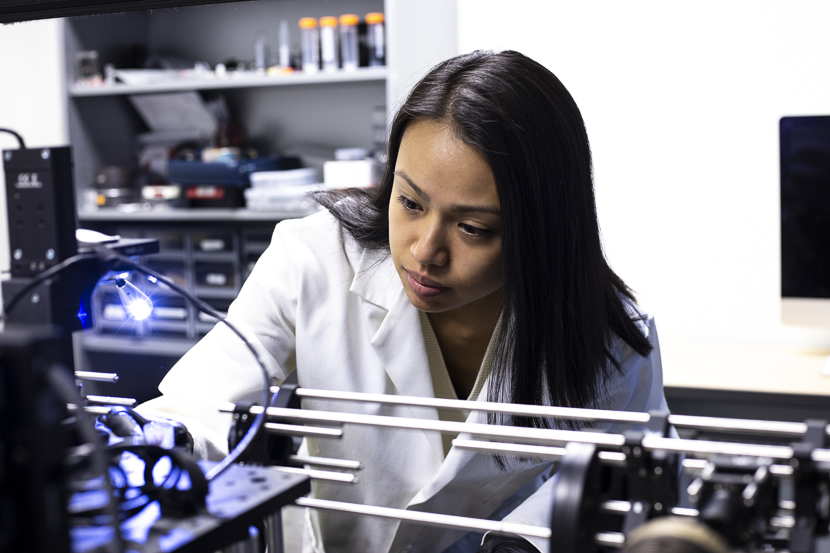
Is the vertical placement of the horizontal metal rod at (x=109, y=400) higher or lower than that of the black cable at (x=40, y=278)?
lower

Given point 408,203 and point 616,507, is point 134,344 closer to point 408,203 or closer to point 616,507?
point 408,203

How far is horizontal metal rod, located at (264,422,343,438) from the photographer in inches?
27.2

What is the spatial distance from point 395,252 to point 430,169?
140mm

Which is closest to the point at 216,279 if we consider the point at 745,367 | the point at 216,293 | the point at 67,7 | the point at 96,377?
the point at 216,293

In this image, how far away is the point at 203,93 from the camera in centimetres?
312

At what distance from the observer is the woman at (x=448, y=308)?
3.26 ft

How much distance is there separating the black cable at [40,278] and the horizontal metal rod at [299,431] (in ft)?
0.73

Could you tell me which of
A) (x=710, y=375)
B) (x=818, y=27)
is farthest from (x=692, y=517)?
(x=818, y=27)

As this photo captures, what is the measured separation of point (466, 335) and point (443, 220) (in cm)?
33

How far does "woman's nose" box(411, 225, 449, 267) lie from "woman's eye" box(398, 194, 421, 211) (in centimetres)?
5

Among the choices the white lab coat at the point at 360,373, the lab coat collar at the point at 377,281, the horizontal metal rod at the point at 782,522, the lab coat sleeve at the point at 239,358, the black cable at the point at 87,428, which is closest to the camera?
the black cable at the point at 87,428

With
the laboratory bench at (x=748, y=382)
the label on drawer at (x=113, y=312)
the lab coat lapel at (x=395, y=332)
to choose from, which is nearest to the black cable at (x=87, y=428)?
the lab coat lapel at (x=395, y=332)

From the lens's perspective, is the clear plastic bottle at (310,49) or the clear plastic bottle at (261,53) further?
the clear plastic bottle at (261,53)

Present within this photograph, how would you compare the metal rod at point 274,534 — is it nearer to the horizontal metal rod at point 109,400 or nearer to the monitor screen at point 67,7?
the horizontal metal rod at point 109,400
